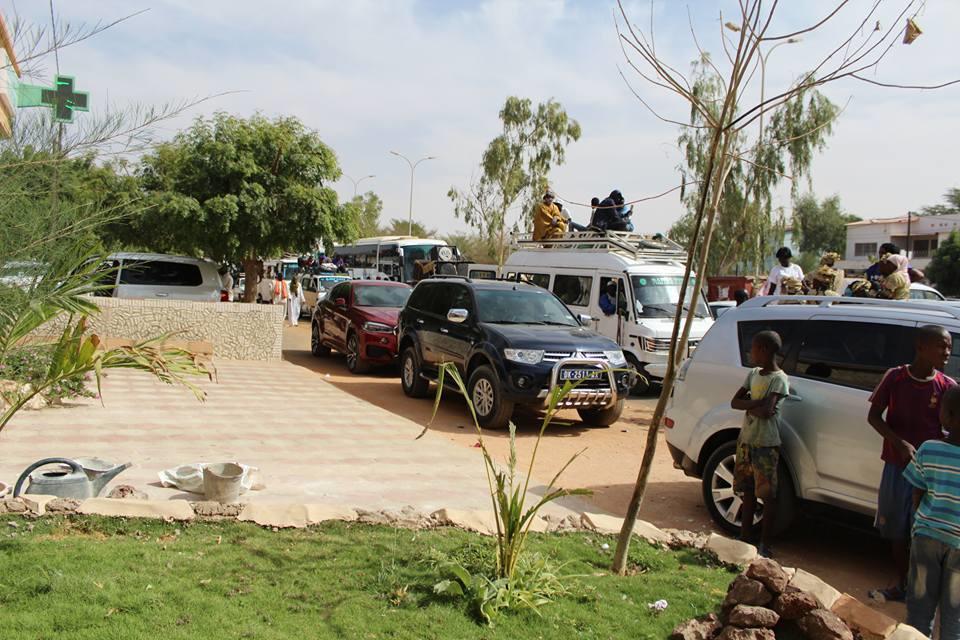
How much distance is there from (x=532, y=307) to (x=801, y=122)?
21.8 meters

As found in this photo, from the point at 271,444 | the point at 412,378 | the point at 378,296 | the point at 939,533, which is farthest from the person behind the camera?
the point at 378,296

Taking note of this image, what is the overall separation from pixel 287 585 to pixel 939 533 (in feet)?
10.1

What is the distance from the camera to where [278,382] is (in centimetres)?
1298

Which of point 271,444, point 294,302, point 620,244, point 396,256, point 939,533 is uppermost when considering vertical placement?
point 396,256

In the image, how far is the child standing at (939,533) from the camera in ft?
12.2

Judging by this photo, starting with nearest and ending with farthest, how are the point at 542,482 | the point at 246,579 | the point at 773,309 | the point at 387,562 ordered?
1. the point at 246,579
2. the point at 387,562
3. the point at 773,309
4. the point at 542,482

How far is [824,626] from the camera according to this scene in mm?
3672

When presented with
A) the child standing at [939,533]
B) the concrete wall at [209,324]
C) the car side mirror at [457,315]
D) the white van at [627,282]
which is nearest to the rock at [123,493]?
the child standing at [939,533]

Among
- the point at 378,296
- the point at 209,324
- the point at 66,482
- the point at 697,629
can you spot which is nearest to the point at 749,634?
the point at 697,629

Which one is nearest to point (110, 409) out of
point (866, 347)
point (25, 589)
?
point (25, 589)

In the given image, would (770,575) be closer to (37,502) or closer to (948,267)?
(37,502)

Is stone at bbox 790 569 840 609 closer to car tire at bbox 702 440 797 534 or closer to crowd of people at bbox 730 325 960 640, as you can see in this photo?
crowd of people at bbox 730 325 960 640

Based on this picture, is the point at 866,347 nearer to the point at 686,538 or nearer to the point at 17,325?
the point at 686,538

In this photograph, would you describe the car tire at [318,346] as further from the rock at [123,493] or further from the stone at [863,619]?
the stone at [863,619]
